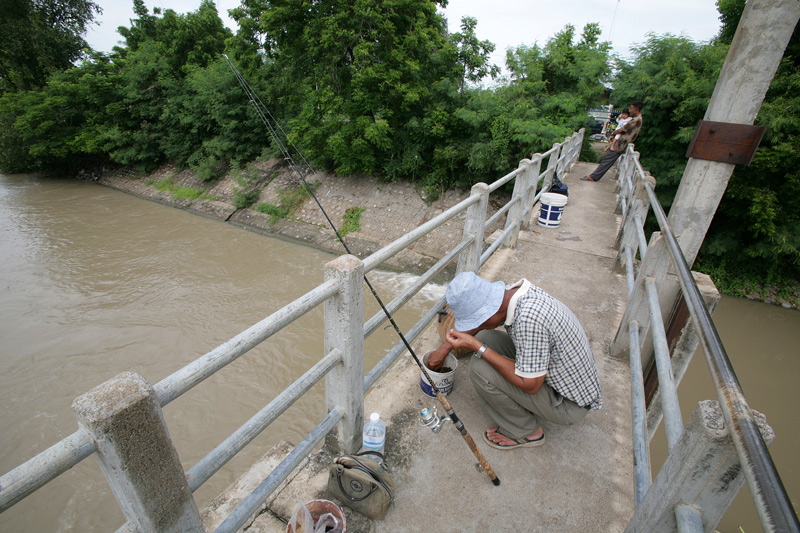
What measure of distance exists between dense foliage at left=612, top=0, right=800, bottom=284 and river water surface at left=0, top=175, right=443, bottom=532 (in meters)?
8.08

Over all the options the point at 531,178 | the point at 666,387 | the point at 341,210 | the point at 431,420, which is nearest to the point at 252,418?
the point at 431,420

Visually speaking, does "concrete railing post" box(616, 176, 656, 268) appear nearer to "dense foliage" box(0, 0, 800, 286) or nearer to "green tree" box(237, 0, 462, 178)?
"dense foliage" box(0, 0, 800, 286)

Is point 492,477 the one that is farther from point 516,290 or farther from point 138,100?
point 138,100

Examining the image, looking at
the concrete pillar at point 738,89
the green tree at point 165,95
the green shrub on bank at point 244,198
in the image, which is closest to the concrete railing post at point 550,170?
the concrete pillar at point 738,89

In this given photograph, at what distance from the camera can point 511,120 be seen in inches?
487

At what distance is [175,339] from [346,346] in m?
8.46

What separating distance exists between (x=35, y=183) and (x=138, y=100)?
7.95m

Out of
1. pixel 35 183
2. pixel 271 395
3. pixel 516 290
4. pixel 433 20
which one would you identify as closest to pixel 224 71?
pixel 433 20

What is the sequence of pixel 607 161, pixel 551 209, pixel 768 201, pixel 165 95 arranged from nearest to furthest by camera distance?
pixel 551 209 → pixel 607 161 → pixel 768 201 → pixel 165 95

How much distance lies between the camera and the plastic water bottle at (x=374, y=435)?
86.2 inches

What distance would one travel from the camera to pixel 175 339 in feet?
28.4

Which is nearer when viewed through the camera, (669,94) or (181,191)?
(669,94)

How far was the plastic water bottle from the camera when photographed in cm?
219

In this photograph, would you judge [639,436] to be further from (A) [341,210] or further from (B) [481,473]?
(A) [341,210]
